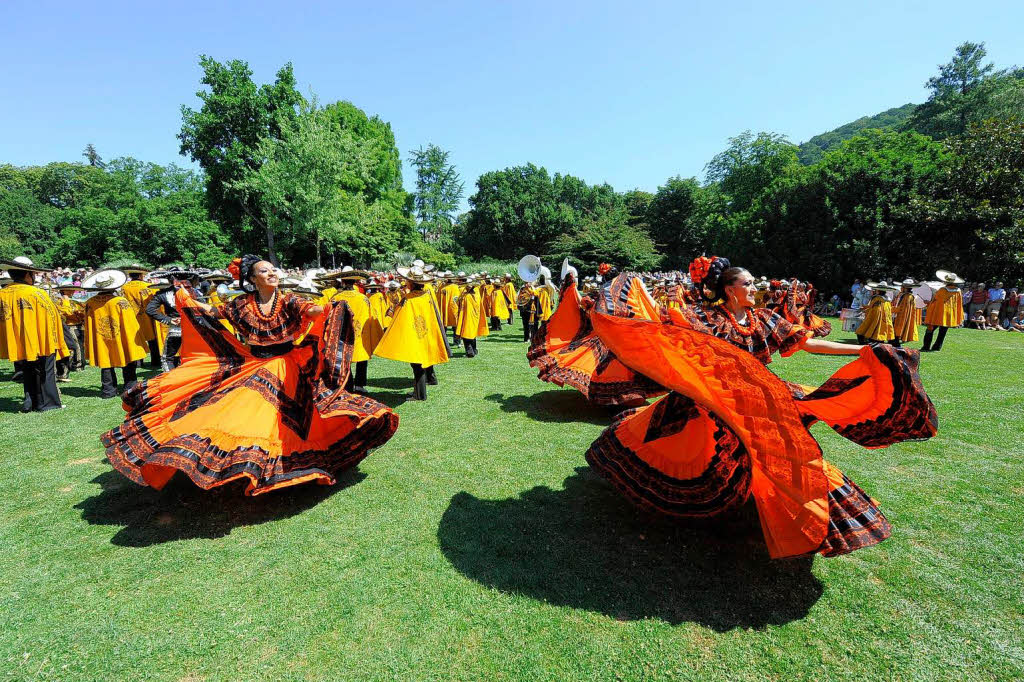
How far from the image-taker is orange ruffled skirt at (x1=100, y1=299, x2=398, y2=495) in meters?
3.48

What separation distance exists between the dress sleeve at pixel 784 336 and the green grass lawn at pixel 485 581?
4.36 feet

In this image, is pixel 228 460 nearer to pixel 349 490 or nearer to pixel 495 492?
pixel 349 490

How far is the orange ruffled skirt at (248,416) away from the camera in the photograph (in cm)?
348


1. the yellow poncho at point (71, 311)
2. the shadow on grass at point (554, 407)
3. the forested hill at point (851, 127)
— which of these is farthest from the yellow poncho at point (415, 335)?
the forested hill at point (851, 127)

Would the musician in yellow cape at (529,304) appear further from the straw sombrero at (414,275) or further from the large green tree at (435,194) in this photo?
the large green tree at (435,194)

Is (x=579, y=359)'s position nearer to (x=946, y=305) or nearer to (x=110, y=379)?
(x=110, y=379)

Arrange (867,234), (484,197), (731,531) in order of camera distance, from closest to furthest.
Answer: (731,531), (867,234), (484,197)

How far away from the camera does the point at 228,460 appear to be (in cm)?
346

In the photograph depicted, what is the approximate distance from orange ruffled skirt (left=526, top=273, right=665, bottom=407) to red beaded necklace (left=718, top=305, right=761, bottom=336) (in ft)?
3.41

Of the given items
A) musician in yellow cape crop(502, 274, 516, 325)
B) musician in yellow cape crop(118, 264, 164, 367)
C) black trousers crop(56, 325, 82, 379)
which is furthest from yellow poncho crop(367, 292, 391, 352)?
musician in yellow cape crop(502, 274, 516, 325)

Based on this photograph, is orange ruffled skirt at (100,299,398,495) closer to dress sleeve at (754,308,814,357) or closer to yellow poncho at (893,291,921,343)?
dress sleeve at (754,308,814,357)

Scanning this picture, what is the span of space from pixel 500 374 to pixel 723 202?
38236 millimetres

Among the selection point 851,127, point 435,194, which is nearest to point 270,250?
A: point 435,194

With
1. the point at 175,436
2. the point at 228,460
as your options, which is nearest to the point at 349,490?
the point at 228,460
